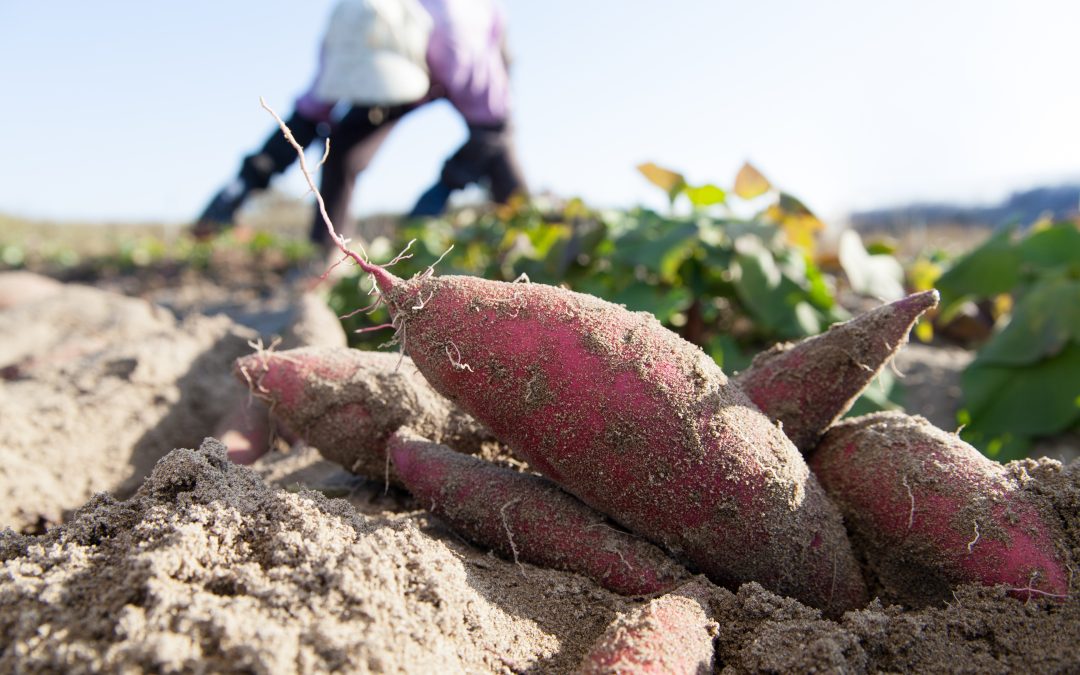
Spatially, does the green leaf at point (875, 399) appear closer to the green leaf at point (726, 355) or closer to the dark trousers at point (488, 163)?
the green leaf at point (726, 355)

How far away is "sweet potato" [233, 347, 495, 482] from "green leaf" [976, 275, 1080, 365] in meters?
1.91

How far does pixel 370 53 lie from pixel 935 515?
4.43 metres

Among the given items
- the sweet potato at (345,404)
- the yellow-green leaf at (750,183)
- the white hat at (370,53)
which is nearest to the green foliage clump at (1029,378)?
the yellow-green leaf at (750,183)

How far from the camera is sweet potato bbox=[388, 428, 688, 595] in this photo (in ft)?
4.03

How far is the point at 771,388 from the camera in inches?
55.6

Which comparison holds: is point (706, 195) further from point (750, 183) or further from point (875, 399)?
point (875, 399)

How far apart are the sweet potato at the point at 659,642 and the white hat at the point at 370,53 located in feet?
14.1

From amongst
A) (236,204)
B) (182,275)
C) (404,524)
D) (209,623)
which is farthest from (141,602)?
(182,275)

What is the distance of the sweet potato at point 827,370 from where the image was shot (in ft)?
4.42

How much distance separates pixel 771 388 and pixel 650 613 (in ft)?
1.80

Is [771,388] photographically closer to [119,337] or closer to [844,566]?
[844,566]

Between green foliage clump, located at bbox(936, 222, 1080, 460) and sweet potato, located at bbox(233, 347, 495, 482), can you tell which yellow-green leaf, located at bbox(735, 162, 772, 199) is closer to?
green foliage clump, located at bbox(936, 222, 1080, 460)

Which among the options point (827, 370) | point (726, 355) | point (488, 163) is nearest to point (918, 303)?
point (827, 370)

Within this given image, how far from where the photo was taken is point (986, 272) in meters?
2.96
